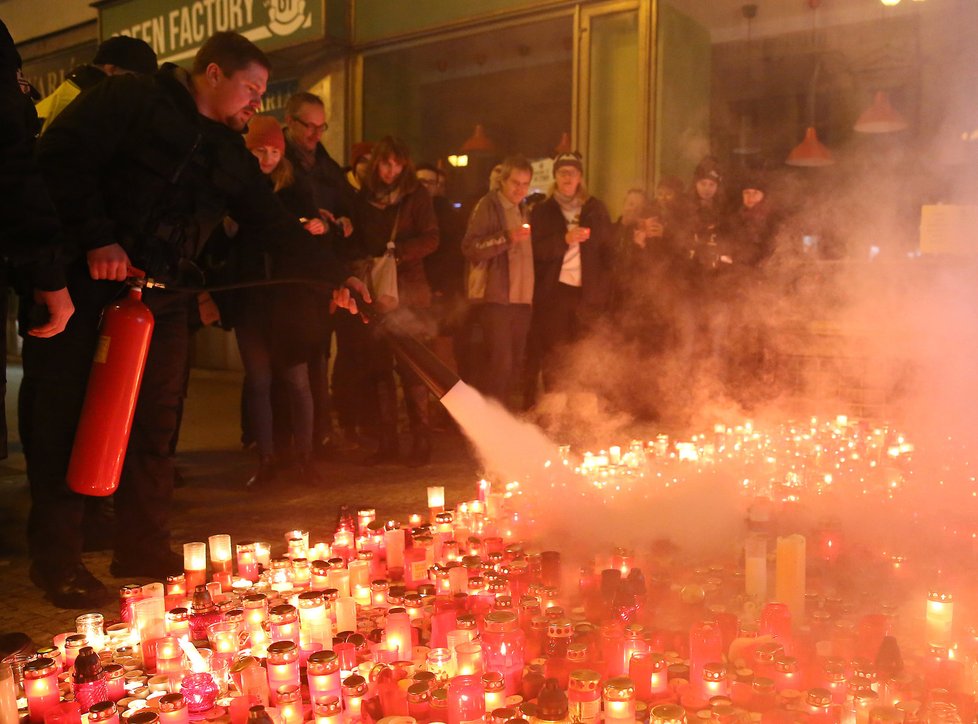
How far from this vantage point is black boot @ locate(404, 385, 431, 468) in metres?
5.46

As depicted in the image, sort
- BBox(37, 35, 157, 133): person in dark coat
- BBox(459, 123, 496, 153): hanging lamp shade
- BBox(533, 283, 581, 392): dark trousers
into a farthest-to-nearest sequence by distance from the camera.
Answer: BBox(459, 123, 496, 153): hanging lamp shade → BBox(533, 283, 581, 392): dark trousers → BBox(37, 35, 157, 133): person in dark coat

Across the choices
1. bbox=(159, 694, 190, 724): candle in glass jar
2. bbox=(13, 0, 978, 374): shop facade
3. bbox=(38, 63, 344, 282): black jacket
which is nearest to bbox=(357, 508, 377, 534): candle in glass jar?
bbox=(38, 63, 344, 282): black jacket

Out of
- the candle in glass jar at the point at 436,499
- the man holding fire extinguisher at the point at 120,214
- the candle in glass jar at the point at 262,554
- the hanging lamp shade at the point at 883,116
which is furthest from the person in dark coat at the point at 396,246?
the hanging lamp shade at the point at 883,116

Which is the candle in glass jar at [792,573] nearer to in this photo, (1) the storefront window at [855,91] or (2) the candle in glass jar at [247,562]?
(2) the candle in glass jar at [247,562]

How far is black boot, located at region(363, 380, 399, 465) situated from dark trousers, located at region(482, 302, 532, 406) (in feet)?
2.05

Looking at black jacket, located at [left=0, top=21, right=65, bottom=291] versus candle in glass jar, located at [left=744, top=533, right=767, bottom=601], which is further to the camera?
candle in glass jar, located at [left=744, top=533, right=767, bottom=601]

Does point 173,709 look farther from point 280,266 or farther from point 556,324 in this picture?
point 556,324

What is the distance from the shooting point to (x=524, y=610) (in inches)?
104

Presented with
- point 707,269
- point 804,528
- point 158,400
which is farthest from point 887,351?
point 158,400

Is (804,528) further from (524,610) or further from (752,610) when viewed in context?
(524,610)

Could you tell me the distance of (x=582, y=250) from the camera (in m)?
5.95

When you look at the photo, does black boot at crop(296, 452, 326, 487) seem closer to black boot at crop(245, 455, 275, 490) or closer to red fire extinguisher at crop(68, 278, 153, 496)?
black boot at crop(245, 455, 275, 490)

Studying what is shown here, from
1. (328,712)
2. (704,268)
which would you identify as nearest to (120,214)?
(328,712)

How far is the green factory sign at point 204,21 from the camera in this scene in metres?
8.50
